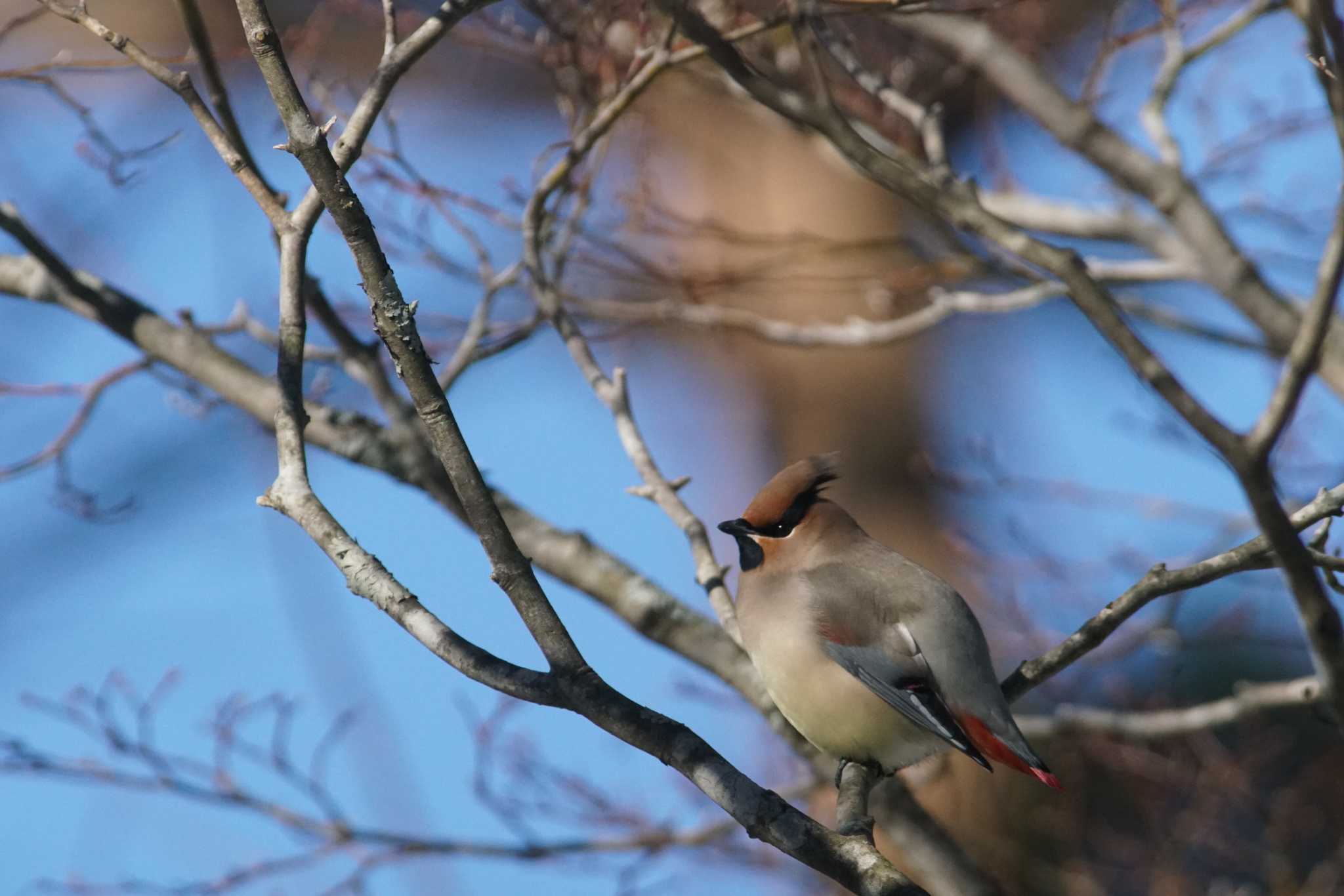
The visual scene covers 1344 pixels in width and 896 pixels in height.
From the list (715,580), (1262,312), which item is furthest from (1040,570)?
(715,580)

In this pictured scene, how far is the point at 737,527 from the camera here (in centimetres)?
354

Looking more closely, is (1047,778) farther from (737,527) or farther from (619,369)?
(619,369)

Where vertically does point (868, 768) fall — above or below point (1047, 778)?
above

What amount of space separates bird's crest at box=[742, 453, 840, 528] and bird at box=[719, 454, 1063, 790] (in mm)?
97

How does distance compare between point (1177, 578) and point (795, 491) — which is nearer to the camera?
point (1177, 578)

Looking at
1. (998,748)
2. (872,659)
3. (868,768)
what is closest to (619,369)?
(872,659)

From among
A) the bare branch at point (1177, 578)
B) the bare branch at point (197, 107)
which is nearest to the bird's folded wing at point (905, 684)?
the bare branch at point (1177, 578)

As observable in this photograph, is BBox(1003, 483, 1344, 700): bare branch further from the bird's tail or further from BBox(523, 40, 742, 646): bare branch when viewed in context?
BBox(523, 40, 742, 646): bare branch

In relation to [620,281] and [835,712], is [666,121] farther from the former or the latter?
[835,712]

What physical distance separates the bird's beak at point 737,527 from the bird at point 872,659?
0.16 feet

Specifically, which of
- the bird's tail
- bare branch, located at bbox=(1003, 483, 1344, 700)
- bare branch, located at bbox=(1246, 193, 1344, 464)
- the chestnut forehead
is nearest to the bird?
the bird's tail

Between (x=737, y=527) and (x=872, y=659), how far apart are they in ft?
1.76

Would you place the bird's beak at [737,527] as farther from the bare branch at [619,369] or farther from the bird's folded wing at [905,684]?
the bird's folded wing at [905,684]

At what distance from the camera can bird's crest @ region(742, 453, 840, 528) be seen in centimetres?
352
